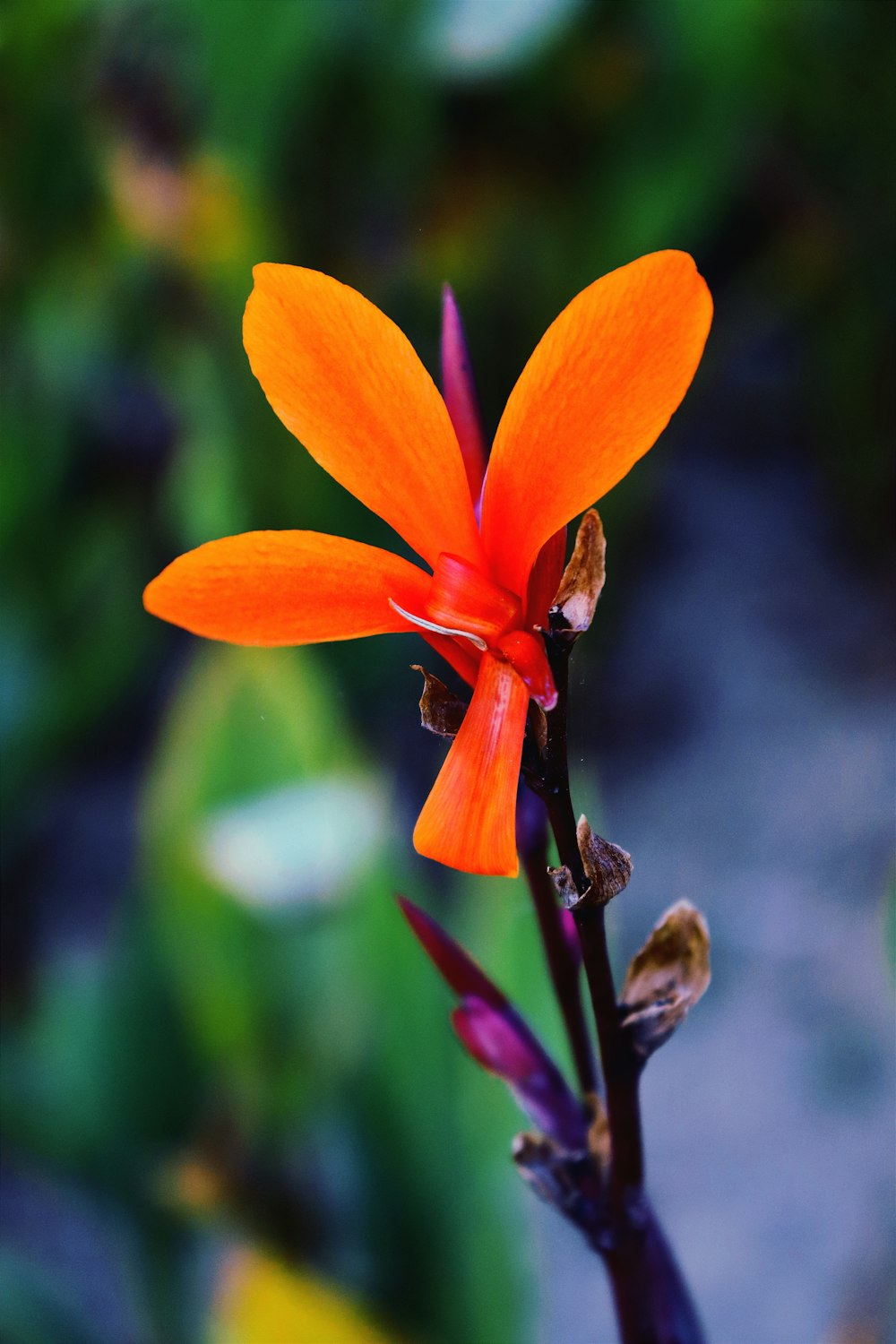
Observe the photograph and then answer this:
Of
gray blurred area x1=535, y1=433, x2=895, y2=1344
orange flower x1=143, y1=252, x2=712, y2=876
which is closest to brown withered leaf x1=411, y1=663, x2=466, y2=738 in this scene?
orange flower x1=143, y1=252, x2=712, y2=876

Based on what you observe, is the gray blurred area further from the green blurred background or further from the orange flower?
the orange flower

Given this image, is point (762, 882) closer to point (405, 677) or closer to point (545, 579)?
point (405, 677)

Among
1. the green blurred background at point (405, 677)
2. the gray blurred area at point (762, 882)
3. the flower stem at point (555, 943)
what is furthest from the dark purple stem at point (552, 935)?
the gray blurred area at point (762, 882)

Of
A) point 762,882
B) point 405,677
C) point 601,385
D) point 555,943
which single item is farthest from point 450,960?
point 762,882

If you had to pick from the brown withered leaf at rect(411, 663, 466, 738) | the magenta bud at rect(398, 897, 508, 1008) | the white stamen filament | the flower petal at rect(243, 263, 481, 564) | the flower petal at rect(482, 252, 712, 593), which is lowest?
the magenta bud at rect(398, 897, 508, 1008)

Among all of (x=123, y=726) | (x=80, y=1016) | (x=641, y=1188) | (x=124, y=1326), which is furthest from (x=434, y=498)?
(x=123, y=726)

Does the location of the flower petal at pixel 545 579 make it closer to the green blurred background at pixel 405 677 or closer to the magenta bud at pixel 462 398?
the magenta bud at pixel 462 398
